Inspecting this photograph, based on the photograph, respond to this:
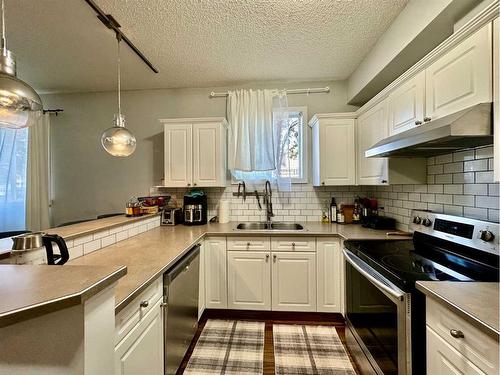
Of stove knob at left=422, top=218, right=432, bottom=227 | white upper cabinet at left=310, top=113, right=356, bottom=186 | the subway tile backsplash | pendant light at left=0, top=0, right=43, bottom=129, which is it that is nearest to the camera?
pendant light at left=0, top=0, right=43, bottom=129

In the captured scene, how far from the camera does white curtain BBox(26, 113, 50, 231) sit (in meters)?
3.23

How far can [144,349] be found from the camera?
1.26 metres

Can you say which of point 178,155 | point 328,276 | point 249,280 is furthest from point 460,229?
point 178,155

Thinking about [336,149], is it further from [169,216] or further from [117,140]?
[117,140]

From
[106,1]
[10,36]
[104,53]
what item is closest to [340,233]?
[106,1]

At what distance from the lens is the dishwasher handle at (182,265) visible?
60.1 inches

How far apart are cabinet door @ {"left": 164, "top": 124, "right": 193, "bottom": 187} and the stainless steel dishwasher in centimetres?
100

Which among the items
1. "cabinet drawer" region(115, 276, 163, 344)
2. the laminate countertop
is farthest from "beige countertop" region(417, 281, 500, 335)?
"cabinet drawer" region(115, 276, 163, 344)

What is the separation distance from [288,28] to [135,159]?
2.37 m

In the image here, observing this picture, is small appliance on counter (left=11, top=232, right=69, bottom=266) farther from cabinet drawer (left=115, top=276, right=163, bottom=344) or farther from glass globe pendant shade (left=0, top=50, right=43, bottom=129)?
glass globe pendant shade (left=0, top=50, right=43, bottom=129)

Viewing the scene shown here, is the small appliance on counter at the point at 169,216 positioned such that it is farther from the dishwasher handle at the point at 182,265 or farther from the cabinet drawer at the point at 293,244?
the cabinet drawer at the point at 293,244

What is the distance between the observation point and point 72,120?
3.40m

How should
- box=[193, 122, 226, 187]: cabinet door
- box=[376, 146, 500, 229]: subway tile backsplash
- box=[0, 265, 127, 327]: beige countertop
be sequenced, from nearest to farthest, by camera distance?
box=[0, 265, 127, 327]: beige countertop → box=[376, 146, 500, 229]: subway tile backsplash → box=[193, 122, 226, 187]: cabinet door

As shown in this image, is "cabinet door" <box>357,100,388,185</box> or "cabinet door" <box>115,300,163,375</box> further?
"cabinet door" <box>357,100,388,185</box>
